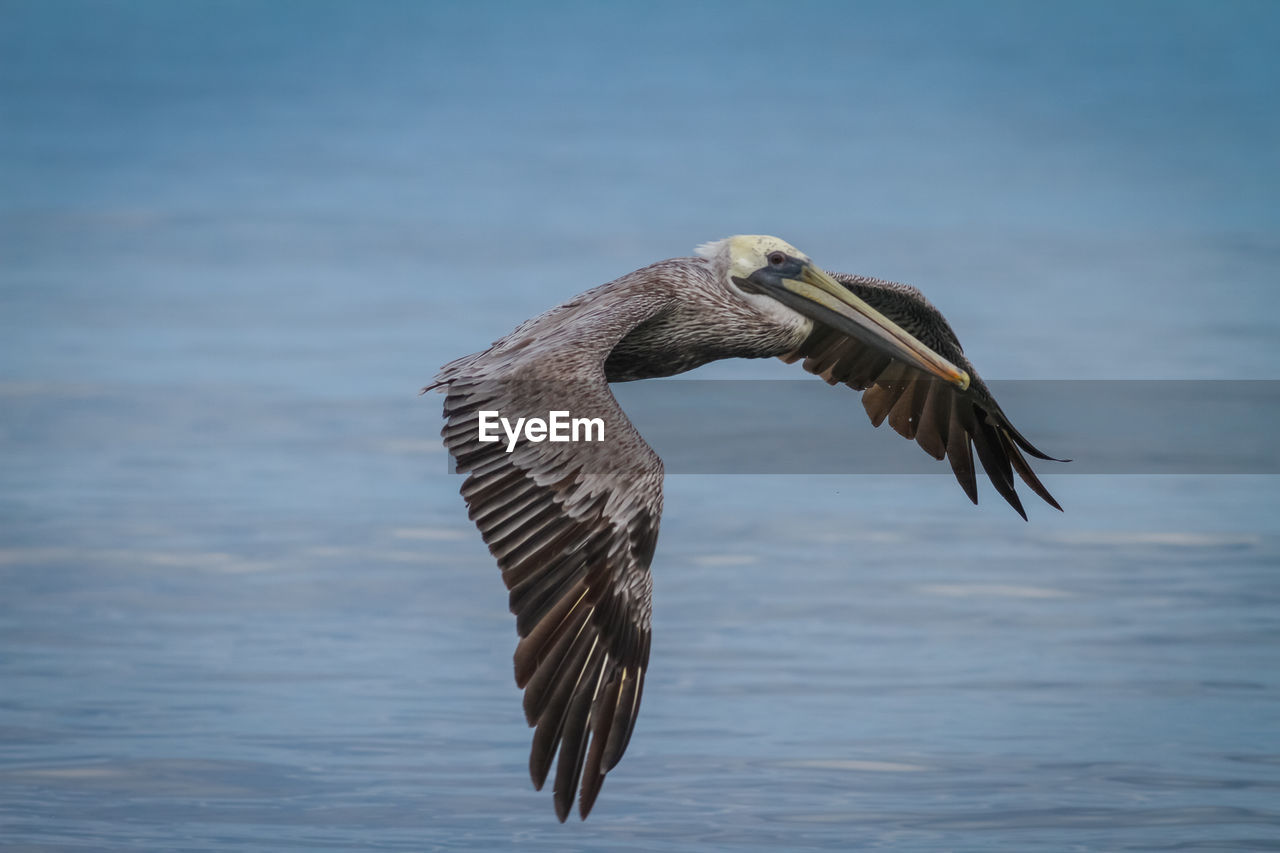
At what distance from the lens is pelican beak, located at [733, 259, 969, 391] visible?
12.4 meters

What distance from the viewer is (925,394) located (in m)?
14.8

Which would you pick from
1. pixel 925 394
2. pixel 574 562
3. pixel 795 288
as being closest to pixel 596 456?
pixel 574 562

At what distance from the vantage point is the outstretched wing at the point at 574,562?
29.1 feet

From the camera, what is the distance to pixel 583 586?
9.15 metres

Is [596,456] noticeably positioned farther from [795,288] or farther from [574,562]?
[795,288]

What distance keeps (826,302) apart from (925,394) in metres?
2.65

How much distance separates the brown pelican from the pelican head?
0.4 inches

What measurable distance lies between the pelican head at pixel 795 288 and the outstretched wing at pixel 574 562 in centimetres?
305

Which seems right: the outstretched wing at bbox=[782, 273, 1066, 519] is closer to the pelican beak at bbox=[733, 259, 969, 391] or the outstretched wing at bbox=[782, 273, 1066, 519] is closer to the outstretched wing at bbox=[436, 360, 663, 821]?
the pelican beak at bbox=[733, 259, 969, 391]

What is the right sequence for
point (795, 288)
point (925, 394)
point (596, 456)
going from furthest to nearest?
point (925, 394), point (795, 288), point (596, 456)

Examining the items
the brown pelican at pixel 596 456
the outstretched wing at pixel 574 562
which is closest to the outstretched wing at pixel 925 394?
the brown pelican at pixel 596 456

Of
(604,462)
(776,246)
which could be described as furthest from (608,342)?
(776,246)

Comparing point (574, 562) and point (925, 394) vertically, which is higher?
point (925, 394)

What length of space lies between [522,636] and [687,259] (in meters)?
4.46
